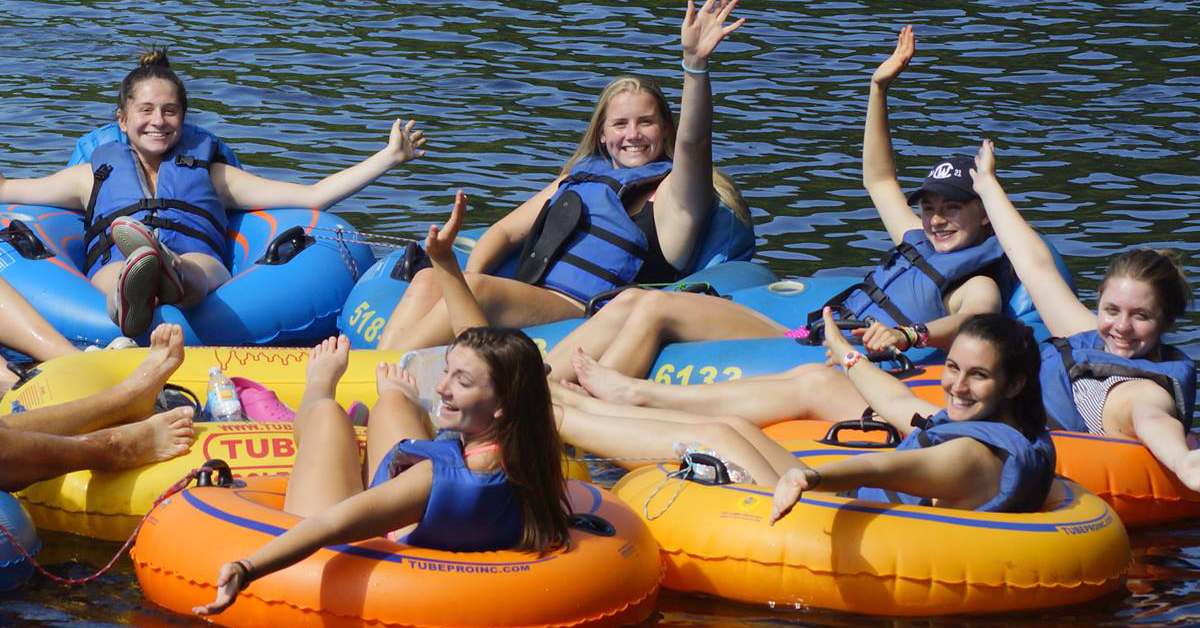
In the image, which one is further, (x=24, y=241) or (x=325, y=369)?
(x=24, y=241)

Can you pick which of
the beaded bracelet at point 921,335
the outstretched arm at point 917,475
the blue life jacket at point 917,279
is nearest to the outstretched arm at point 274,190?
the blue life jacket at point 917,279

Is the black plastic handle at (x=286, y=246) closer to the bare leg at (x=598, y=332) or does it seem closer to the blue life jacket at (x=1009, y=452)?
the bare leg at (x=598, y=332)

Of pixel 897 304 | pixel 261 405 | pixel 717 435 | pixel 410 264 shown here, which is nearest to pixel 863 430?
pixel 717 435

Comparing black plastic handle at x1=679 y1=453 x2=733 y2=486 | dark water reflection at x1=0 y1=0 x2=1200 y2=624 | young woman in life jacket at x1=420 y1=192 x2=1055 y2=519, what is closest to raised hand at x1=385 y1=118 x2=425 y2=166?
dark water reflection at x1=0 y1=0 x2=1200 y2=624

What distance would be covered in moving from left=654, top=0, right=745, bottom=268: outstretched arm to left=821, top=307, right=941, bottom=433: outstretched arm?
113cm

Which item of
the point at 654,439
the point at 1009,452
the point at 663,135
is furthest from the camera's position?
the point at 663,135

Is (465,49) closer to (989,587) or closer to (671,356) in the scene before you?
(671,356)

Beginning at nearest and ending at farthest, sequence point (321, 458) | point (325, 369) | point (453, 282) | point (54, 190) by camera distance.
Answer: point (321, 458), point (325, 369), point (453, 282), point (54, 190)

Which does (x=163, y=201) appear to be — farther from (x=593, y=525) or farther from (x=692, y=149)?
(x=593, y=525)

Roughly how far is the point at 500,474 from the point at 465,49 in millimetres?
8530

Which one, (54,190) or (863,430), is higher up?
(54,190)

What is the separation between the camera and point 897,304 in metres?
6.09

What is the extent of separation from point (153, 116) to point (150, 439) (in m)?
2.48

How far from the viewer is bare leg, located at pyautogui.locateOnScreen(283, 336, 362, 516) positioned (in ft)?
15.0
